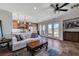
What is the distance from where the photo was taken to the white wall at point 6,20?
6.45ft

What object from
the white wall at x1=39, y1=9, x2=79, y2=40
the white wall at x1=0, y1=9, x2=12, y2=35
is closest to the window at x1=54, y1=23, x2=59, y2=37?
the white wall at x1=39, y1=9, x2=79, y2=40

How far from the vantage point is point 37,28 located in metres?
2.48

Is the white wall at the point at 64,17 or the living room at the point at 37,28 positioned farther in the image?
the white wall at the point at 64,17

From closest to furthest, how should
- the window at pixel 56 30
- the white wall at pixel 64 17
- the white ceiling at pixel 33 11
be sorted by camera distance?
the white ceiling at pixel 33 11 → the white wall at pixel 64 17 → the window at pixel 56 30

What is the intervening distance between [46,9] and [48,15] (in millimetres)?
234

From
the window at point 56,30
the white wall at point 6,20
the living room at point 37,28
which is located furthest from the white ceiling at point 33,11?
the window at point 56,30

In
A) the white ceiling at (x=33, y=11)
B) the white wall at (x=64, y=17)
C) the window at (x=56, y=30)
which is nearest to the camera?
the white ceiling at (x=33, y=11)

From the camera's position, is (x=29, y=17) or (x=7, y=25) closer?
(x=7, y=25)

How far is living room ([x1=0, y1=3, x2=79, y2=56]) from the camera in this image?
1.98m

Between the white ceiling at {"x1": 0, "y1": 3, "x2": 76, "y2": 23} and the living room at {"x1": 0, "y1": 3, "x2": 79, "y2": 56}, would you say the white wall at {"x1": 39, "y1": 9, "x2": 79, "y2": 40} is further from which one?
the white ceiling at {"x1": 0, "y1": 3, "x2": 76, "y2": 23}

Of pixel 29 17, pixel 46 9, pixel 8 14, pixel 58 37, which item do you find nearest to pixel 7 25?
pixel 8 14

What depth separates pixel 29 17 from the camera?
7.43ft

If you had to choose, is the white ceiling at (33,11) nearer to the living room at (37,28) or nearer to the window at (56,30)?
the living room at (37,28)

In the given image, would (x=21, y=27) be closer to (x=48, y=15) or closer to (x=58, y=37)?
(x=48, y=15)
